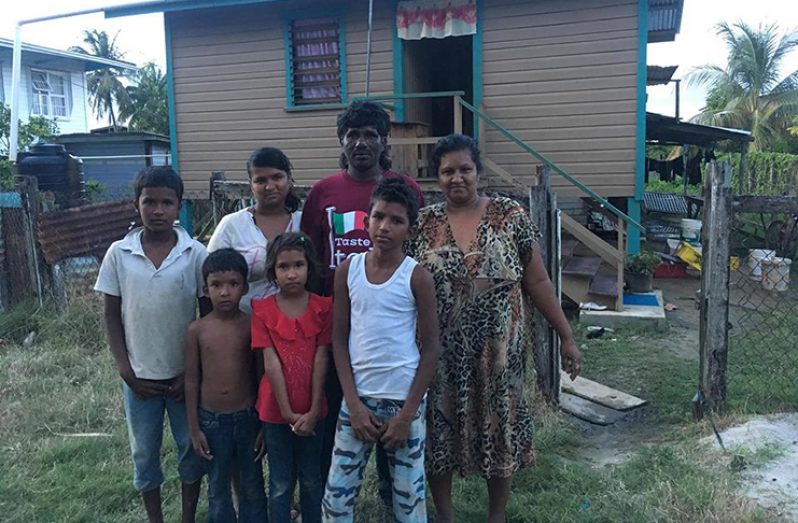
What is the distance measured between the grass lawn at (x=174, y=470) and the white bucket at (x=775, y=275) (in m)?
4.30

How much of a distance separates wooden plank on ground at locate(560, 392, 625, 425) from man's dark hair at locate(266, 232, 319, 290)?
2.68 metres

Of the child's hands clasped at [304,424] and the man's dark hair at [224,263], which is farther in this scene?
the man's dark hair at [224,263]

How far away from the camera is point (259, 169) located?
2688 millimetres

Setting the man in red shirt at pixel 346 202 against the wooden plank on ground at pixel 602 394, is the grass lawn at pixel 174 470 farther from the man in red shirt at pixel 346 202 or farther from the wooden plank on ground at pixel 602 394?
the man in red shirt at pixel 346 202

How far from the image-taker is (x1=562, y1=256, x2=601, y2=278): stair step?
294 inches

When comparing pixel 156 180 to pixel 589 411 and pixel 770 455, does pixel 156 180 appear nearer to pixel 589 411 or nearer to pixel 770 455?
pixel 770 455

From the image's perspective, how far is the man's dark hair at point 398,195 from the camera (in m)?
2.37

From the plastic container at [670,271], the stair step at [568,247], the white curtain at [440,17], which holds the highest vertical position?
the white curtain at [440,17]

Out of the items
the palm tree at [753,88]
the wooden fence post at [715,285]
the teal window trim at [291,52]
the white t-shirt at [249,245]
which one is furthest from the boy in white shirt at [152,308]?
the palm tree at [753,88]

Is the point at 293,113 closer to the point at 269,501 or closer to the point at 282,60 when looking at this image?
the point at 282,60

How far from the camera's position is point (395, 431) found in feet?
7.61

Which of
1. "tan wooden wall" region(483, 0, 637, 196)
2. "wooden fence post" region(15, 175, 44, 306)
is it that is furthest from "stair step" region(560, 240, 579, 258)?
"wooden fence post" region(15, 175, 44, 306)

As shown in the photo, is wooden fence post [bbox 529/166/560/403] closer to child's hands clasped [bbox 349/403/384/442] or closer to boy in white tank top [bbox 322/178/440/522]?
boy in white tank top [bbox 322/178/440/522]

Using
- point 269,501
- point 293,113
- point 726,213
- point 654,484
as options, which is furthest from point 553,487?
point 293,113
